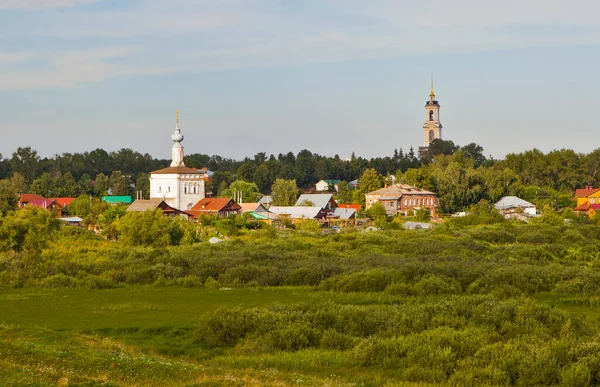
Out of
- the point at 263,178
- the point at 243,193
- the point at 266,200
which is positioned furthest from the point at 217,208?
the point at 263,178

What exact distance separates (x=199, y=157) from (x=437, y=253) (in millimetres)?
93348

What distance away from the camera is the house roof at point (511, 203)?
68.4m

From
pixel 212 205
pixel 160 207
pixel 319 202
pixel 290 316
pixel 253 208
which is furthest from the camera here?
pixel 319 202

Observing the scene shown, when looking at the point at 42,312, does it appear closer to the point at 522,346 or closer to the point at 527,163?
the point at 522,346

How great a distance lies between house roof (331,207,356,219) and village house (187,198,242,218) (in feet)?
25.0

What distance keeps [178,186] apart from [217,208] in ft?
20.6

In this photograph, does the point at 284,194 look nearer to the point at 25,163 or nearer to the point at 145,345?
the point at 25,163

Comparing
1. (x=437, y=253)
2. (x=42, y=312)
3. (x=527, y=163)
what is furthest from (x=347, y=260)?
(x=527, y=163)

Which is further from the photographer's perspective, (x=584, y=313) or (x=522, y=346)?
(x=584, y=313)

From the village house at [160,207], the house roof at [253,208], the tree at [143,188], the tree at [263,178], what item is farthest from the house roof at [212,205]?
the tree at [263,178]

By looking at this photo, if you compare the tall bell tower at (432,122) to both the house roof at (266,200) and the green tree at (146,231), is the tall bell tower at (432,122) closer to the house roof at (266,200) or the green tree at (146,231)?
the house roof at (266,200)

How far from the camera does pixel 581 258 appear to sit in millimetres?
36625

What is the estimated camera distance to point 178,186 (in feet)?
209

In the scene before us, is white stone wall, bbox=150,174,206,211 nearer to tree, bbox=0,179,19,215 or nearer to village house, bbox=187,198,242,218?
village house, bbox=187,198,242,218
